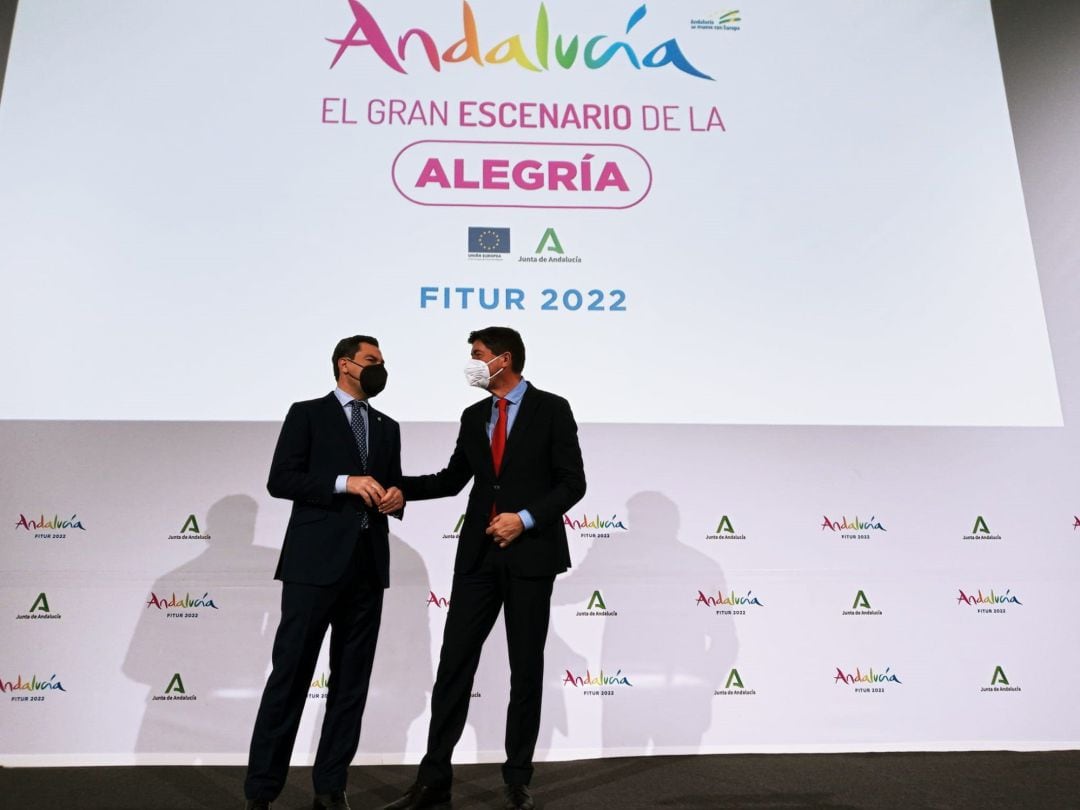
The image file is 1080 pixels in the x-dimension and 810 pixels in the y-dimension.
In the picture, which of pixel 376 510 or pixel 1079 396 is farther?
pixel 1079 396

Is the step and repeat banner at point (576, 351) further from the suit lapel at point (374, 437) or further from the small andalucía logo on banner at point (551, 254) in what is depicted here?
the suit lapel at point (374, 437)

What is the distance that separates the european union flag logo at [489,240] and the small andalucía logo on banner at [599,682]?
5.95 ft

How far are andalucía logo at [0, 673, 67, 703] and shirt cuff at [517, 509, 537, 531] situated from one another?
2.07 meters

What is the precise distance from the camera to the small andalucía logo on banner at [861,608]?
3166mm

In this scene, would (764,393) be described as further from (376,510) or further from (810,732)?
(376,510)

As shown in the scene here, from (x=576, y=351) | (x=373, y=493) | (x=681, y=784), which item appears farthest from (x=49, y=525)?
(x=681, y=784)

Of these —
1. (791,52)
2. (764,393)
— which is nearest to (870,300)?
(764,393)

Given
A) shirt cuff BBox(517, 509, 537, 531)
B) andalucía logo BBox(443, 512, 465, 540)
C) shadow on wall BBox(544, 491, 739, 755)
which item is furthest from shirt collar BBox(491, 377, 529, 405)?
shadow on wall BBox(544, 491, 739, 755)

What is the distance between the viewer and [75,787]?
260 centimetres

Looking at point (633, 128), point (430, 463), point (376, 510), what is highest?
point (633, 128)

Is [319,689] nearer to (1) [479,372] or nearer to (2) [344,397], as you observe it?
(2) [344,397]

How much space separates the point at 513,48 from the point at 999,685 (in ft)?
11.5

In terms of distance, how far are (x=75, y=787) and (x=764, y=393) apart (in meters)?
2.98

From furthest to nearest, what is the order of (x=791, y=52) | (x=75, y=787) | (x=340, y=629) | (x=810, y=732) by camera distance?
(x=791, y=52), (x=810, y=732), (x=75, y=787), (x=340, y=629)
